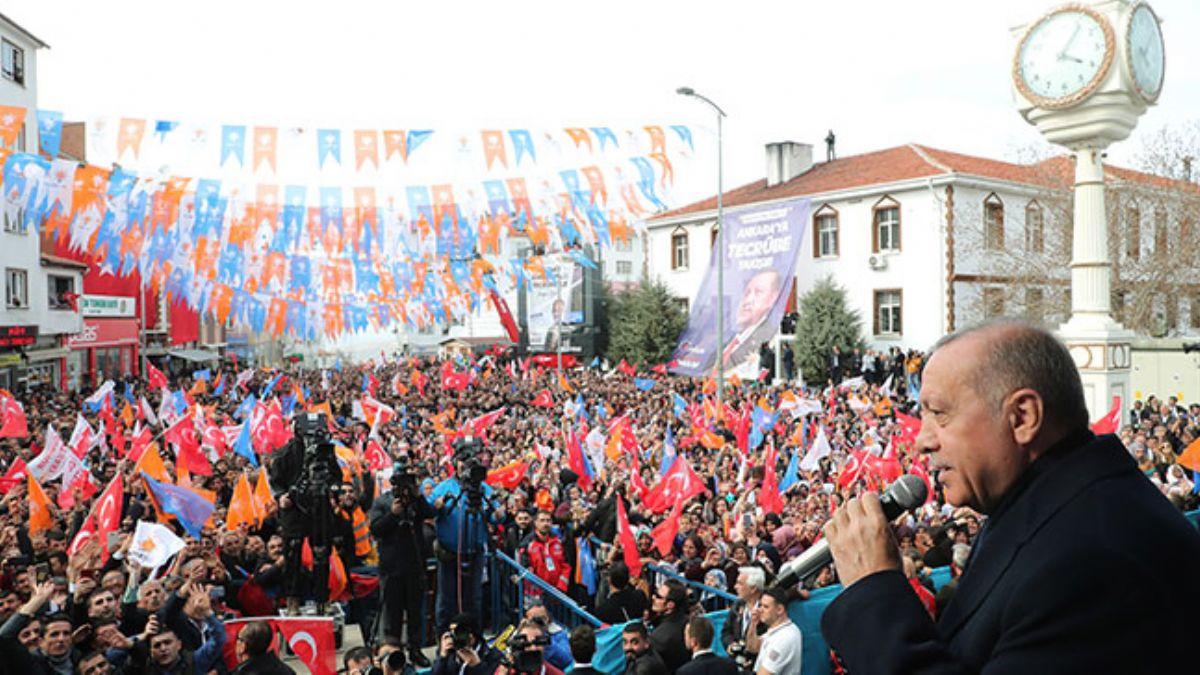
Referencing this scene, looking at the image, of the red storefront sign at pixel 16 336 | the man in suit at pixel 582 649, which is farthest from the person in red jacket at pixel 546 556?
the red storefront sign at pixel 16 336

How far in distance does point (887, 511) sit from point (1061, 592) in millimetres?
724

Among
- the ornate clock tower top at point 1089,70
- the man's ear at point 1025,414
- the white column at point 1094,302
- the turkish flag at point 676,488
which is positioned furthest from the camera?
the white column at point 1094,302

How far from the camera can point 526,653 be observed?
19.8 ft

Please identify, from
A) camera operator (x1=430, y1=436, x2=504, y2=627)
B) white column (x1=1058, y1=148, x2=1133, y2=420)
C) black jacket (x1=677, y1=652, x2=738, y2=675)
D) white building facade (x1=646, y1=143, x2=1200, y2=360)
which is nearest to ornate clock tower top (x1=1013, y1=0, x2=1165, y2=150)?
white column (x1=1058, y1=148, x2=1133, y2=420)

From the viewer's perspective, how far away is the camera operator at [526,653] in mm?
6039

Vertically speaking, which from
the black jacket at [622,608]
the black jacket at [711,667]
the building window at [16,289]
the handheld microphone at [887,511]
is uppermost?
Result: the building window at [16,289]

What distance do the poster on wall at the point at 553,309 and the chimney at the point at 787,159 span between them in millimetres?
12514

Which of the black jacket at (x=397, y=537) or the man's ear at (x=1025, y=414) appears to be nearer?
the man's ear at (x=1025, y=414)

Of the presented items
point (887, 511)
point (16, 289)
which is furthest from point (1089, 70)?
point (16, 289)

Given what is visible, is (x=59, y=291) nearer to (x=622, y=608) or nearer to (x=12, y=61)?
(x=12, y=61)

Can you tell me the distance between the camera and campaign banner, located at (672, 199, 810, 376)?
95.9 ft

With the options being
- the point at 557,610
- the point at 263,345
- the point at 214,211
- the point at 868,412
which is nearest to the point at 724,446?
the point at 868,412

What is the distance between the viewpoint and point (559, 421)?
22.9 meters

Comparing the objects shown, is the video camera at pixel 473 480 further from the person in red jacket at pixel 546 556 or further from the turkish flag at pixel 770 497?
the turkish flag at pixel 770 497
